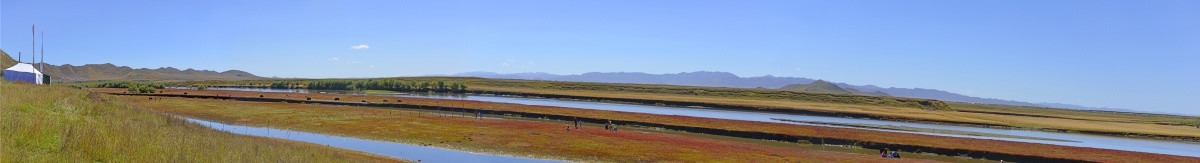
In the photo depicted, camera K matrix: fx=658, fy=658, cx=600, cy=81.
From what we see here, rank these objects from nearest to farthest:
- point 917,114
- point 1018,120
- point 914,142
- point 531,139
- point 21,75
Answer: point 531,139, point 914,142, point 21,75, point 1018,120, point 917,114

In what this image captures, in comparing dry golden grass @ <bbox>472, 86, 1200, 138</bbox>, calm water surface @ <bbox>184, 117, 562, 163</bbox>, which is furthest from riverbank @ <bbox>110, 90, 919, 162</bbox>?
dry golden grass @ <bbox>472, 86, 1200, 138</bbox>

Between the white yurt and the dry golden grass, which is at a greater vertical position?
the white yurt

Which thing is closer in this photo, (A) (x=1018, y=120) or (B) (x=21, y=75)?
(B) (x=21, y=75)

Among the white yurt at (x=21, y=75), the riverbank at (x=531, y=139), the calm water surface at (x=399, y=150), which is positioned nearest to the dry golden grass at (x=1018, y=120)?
the riverbank at (x=531, y=139)

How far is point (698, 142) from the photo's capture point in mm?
38594

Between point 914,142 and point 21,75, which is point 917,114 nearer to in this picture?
point 914,142

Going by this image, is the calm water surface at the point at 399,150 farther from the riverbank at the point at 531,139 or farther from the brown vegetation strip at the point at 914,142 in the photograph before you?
the brown vegetation strip at the point at 914,142

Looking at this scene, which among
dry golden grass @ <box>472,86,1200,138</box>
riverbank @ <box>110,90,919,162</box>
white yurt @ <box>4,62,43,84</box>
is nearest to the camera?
riverbank @ <box>110,90,919,162</box>

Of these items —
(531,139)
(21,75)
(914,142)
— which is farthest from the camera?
(21,75)

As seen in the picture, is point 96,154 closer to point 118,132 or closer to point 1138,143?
point 118,132

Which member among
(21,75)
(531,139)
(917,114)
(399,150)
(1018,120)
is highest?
(21,75)

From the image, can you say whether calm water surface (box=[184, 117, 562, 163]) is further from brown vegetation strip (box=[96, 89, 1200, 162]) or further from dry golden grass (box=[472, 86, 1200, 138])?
dry golden grass (box=[472, 86, 1200, 138])

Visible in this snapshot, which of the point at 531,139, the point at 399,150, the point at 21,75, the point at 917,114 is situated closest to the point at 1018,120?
the point at 917,114

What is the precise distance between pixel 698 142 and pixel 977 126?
50.5m
